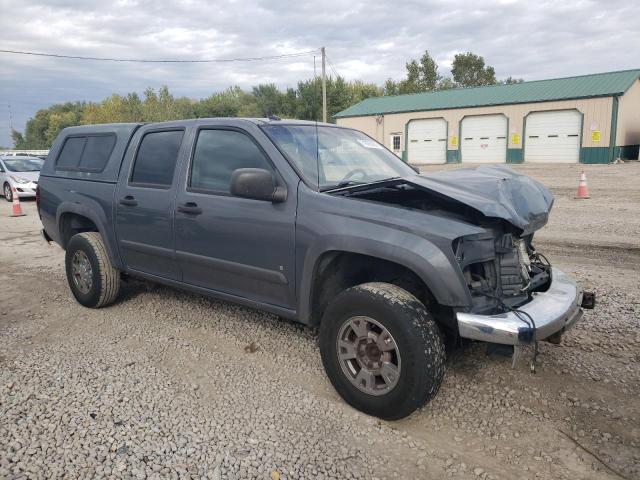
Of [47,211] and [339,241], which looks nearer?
[339,241]

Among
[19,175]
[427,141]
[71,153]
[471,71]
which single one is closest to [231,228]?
[71,153]

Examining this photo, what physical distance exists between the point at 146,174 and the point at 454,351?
10.2 feet

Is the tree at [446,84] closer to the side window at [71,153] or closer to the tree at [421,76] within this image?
the tree at [421,76]

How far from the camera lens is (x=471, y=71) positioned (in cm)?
7500

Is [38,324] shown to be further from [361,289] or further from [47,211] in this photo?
[361,289]

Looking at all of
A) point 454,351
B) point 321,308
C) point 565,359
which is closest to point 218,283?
point 321,308

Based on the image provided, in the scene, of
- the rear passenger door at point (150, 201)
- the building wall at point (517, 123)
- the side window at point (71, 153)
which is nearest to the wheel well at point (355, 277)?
the rear passenger door at point (150, 201)

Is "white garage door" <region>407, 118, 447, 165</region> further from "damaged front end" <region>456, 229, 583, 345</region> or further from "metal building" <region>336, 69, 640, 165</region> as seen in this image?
"damaged front end" <region>456, 229, 583, 345</region>

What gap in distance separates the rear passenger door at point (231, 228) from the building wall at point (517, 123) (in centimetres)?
2959

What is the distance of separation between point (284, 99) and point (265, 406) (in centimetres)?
5405

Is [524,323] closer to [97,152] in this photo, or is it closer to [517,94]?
[97,152]

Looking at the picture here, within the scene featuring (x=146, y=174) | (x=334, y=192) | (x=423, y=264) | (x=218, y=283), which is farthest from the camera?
(x=146, y=174)

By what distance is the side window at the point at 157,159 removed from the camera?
4.44 meters

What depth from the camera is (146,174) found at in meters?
4.66
